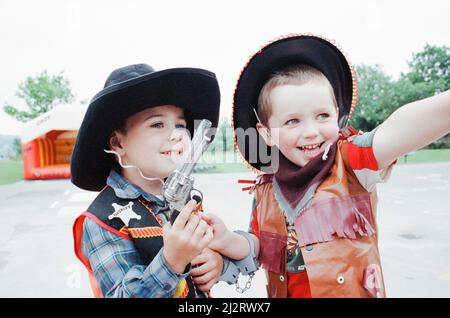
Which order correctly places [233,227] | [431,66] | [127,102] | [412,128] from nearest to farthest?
[412,128]
[127,102]
[233,227]
[431,66]

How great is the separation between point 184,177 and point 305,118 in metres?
0.33

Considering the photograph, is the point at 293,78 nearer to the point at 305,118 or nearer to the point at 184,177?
the point at 305,118

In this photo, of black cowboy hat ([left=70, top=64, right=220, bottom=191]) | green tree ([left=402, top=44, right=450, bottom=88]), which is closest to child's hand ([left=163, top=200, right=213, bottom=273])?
black cowboy hat ([left=70, top=64, right=220, bottom=191])

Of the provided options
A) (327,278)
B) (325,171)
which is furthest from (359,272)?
(325,171)

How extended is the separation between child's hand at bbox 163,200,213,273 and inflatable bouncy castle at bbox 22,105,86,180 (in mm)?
572

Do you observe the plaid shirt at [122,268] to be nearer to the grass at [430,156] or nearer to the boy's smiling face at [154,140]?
the boy's smiling face at [154,140]

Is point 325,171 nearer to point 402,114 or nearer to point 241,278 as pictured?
point 402,114

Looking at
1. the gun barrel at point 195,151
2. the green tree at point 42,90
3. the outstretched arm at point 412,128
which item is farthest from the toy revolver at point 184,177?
the green tree at point 42,90

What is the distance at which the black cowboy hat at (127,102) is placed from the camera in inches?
32.3

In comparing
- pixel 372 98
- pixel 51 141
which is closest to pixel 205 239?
pixel 372 98

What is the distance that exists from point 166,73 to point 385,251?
0.99 metres

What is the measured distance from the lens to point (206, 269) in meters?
0.90

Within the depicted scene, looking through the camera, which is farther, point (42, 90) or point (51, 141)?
point (51, 141)
